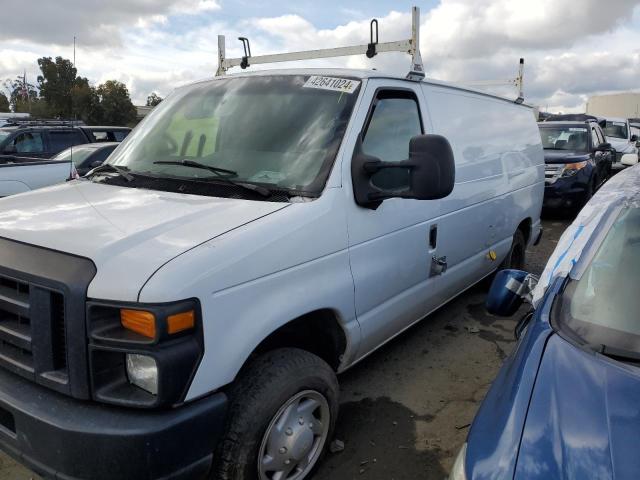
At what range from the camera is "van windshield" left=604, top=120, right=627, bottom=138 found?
60.5ft

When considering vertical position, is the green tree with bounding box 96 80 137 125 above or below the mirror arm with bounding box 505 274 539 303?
above

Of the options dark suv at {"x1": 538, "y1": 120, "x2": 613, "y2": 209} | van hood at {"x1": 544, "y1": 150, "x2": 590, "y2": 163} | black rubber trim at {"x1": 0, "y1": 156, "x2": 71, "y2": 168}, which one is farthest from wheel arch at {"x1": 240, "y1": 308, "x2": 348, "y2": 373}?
van hood at {"x1": 544, "y1": 150, "x2": 590, "y2": 163}

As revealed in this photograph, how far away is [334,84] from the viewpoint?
3.12 metres

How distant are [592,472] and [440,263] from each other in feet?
7.67

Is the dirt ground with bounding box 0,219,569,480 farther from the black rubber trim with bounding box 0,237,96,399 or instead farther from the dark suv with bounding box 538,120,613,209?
the dark suv with bounding box 538,120,613,209

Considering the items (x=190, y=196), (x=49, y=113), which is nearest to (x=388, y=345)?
(x=190, y=196)

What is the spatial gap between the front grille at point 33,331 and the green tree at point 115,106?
4152 cm

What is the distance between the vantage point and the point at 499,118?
499 centimetres

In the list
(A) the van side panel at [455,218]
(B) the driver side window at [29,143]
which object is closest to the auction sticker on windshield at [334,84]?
(A) the van side panel at [455,218]

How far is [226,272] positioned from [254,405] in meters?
0.60

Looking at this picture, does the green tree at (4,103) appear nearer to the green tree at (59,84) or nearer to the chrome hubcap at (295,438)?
the green tree at (59,84)

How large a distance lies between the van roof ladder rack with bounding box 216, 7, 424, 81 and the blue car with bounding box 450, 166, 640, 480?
5.42 feet

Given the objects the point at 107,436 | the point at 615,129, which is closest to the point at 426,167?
the point at 107,436

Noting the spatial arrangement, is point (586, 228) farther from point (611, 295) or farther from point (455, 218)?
point (455, 218)
